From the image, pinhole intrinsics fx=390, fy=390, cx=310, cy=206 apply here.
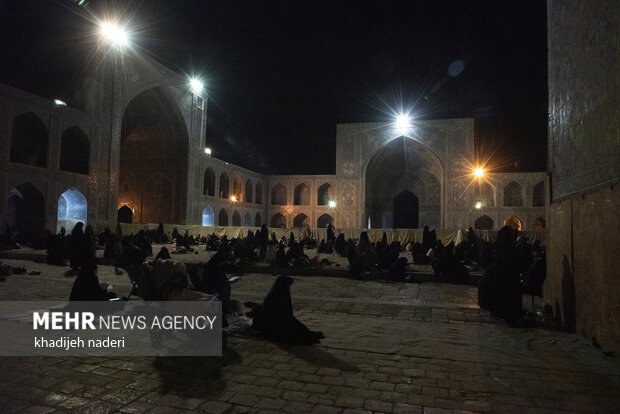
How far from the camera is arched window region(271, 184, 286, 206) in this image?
3703 centimetres

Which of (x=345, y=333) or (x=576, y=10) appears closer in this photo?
(x=345, y=333)

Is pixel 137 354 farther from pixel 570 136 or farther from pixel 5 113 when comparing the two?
pixel 5 113

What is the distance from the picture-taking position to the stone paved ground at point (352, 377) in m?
2.65

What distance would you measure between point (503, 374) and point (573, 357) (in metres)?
1.08

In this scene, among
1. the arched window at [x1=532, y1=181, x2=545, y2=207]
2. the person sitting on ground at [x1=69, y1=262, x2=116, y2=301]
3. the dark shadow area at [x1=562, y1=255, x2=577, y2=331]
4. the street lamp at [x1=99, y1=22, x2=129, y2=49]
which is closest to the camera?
the dark shadow area at [x1=562, y1=255, x2=577, y2=331]

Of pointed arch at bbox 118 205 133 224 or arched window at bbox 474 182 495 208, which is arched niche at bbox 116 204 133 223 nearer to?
pointed arch at bbox 118 205 133 224

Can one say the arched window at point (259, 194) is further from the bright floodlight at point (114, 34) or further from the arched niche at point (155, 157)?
the bright floodlight at point (114, 34)

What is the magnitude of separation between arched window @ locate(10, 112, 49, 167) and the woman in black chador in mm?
18742

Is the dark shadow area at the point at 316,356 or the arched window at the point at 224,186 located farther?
the arched window at the point at 224,186

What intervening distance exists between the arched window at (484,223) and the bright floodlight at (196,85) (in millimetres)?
22876

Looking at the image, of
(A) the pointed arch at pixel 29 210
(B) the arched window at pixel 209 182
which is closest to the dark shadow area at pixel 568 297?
(A) the pointed arch at pixel 29 210

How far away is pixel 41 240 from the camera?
1541cm

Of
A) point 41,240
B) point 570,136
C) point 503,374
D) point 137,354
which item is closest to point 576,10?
point 570,136

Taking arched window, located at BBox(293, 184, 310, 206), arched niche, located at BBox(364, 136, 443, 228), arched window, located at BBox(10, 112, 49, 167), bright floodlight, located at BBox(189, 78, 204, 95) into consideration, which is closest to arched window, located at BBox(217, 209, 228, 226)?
arched window, located at BBox(293, 184, 310, 206)
